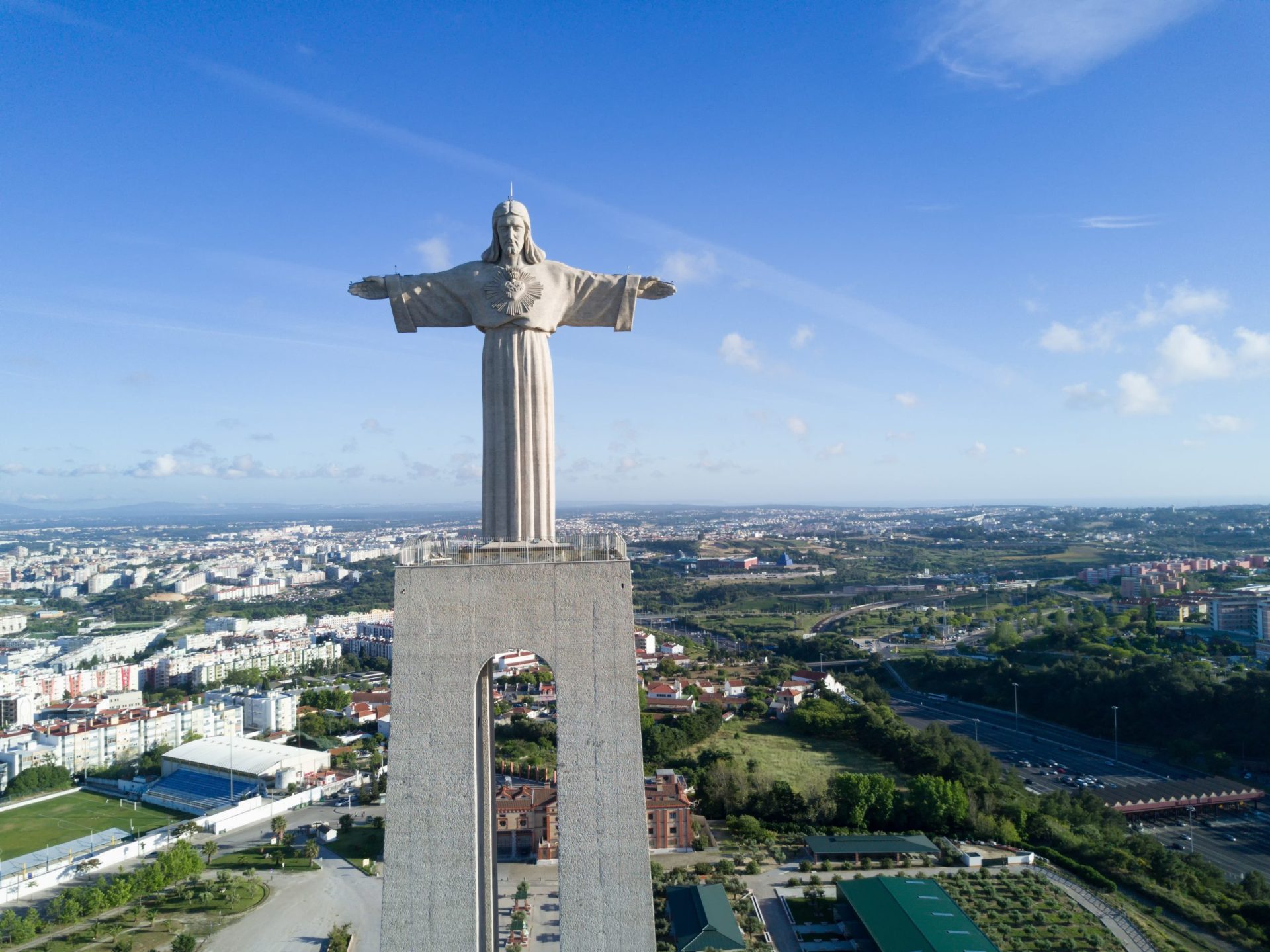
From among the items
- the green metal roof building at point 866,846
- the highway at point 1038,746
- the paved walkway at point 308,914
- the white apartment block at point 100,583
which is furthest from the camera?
the white apartment block at point 100,583

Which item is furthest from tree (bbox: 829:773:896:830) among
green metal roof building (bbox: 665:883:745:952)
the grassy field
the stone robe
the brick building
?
the stone robe

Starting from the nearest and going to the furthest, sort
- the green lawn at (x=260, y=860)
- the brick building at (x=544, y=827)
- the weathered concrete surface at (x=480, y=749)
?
1. the weathered concrete surface at (x=480, y=749)
2. the brick building at (x=544, y=827)
3. the green lawn at (x=260, y=860)

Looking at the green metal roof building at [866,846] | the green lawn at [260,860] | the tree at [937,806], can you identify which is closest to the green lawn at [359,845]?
the green lawn at [260,860]

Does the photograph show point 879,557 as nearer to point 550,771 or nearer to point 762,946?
point 550,771

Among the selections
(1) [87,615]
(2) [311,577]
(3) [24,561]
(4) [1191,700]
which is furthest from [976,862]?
(3) [24,561]

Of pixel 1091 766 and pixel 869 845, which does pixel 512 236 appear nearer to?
pixel 869 845

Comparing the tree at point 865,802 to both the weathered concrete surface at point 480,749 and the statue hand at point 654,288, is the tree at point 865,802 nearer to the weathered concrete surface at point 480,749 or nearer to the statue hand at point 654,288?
the weathered concrete surface at point 480,749

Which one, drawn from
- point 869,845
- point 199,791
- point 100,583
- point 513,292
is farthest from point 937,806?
point 100,583

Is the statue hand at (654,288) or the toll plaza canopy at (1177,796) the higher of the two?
the statue hand at (654,288)
